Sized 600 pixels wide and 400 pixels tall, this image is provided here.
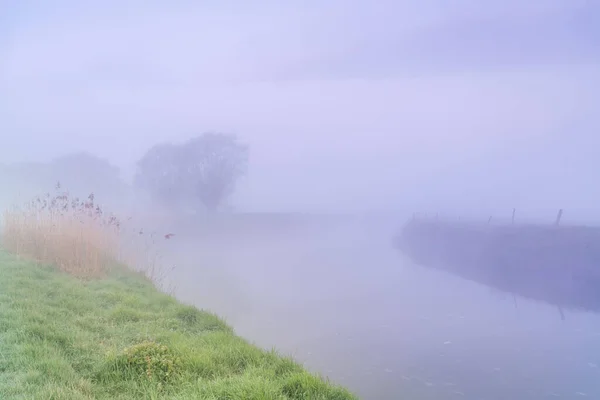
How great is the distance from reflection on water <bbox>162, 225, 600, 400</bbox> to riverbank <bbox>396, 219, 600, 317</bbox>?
3.13 feet

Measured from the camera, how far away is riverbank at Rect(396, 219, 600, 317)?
1071 centimetres

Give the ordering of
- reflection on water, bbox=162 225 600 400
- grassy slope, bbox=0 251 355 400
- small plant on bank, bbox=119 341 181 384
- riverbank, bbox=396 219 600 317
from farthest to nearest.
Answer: riverbank, bbox=396 219 600 317 → reflection on water, bbox=162 225 600 400 → small plant on bank, bbox=119 341 181 384 → grassy slope, bbox=0 251 355 400

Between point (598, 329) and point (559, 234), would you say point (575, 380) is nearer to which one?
point (598, 329)

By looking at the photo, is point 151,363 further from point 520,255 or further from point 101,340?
point 520,255

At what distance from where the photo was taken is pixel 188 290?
852 centimetres

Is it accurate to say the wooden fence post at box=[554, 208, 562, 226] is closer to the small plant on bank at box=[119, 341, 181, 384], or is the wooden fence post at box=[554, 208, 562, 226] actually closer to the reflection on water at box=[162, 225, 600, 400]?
the reflection on water at box=[162, 225, 600, 400]

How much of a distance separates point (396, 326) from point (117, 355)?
6.11 metres

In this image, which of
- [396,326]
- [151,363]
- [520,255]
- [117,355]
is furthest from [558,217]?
[117,355]

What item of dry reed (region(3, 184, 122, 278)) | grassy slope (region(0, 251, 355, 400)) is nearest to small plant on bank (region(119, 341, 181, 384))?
grassy slope (region(0, 251, 355, 400))

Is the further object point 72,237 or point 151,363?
point 72,237

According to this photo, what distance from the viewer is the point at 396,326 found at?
8.05 m

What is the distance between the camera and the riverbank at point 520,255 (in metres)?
10.7

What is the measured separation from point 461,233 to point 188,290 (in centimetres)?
1108

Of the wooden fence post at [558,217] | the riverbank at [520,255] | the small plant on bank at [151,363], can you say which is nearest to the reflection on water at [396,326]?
the riverbank at [520,255]
